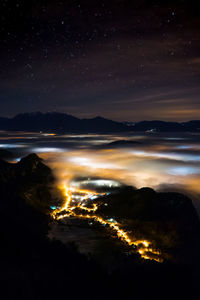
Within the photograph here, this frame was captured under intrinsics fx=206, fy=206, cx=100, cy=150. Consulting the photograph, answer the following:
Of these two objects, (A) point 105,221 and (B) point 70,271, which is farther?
(A) point 105,221

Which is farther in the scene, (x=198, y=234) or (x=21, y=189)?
(x=21, y=189)

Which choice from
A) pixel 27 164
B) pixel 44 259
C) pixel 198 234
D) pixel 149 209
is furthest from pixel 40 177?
pixel 198 234

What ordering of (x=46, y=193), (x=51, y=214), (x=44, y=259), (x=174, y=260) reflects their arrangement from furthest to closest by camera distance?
(x=46, y=193)
(x=51, y=214)
(x=174, y=260)
(x=44, y=259)

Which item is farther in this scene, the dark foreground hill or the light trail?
the light trail

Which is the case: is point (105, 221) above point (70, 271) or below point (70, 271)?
below

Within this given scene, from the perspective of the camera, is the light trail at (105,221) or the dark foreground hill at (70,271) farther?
the light trail at (105,221)

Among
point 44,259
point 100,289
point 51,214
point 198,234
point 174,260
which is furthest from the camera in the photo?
point 51,214

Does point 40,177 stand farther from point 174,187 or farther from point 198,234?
point 174,187

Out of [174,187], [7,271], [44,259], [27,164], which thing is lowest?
[174,187]

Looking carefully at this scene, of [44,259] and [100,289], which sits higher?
[44,259]

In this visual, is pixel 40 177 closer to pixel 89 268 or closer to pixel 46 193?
pixel 46 193
